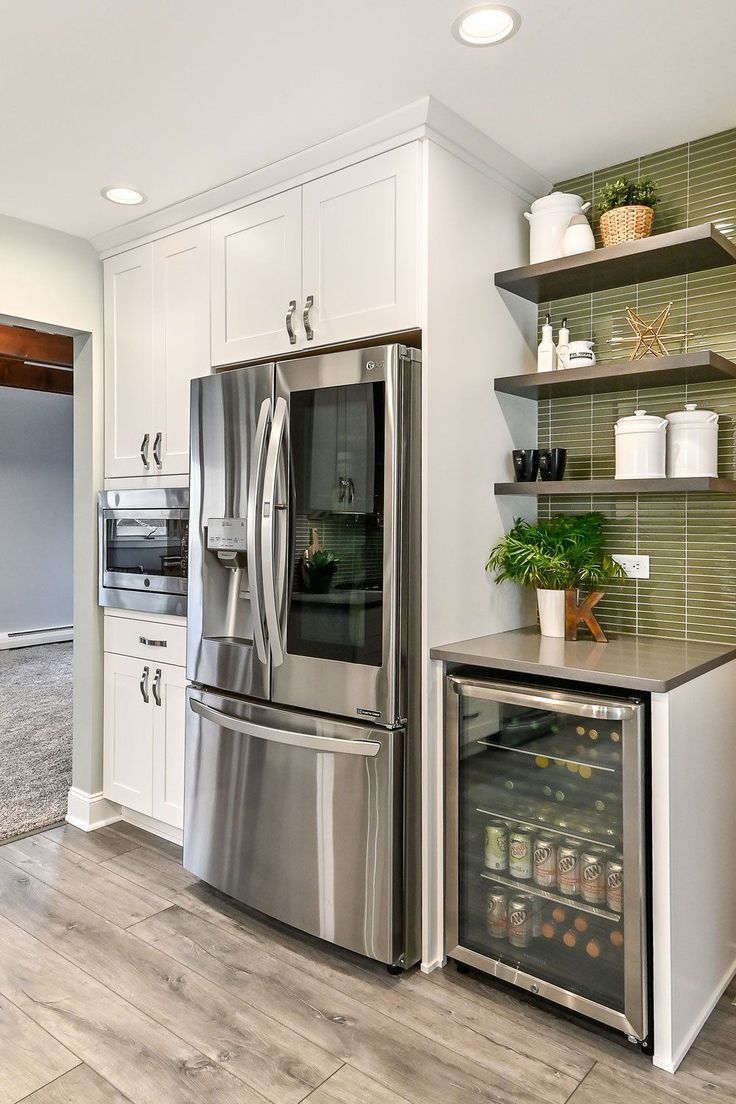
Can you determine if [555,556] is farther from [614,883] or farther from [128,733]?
[128,733]

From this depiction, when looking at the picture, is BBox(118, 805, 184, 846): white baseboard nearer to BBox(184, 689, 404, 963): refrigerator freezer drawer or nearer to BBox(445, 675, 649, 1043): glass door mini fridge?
BBox(184, 689, 404, 963): refrigerator freezer drawer

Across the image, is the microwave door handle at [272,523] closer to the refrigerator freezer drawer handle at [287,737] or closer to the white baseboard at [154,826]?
the refrigerator freezer drawer handle at [287,737]

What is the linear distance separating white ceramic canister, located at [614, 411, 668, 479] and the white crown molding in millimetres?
930

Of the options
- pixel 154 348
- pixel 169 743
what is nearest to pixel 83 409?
pixel 154 348

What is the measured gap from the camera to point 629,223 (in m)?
2.25

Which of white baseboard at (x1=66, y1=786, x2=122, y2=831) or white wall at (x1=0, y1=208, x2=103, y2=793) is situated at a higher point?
white wall at (x1=0, y1=208, x2=103, y2=793)

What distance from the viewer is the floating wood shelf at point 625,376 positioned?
209 centimetres

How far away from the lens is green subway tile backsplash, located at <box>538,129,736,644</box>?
2311mm

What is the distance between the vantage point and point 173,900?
103 inches

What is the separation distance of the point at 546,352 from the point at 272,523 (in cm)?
106

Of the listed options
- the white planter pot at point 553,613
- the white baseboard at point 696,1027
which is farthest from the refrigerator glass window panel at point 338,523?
the white baseboard at point 696,1027

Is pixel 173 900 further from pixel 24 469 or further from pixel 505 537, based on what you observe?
pixel 24 469

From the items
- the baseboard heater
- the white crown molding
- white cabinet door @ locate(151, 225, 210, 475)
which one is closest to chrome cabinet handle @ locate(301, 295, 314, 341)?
the white crown molding

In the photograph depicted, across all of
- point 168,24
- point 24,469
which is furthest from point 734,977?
point 24,469
